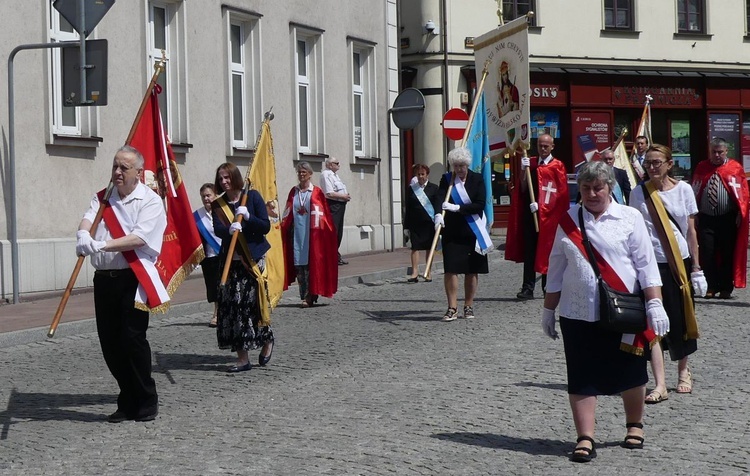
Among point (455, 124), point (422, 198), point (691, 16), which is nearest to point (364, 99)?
point (455, 124)

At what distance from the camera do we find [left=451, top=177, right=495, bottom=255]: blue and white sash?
45.2 feet

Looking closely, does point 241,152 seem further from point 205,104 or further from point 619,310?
point 619,310

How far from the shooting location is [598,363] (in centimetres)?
698

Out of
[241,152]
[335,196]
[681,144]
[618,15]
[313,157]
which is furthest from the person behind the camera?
[681,144]

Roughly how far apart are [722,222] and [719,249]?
314 mm

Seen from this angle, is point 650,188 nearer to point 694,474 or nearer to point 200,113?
point 694,474

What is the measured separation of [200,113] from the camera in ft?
67.6

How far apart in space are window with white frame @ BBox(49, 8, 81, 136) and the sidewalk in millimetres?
1810

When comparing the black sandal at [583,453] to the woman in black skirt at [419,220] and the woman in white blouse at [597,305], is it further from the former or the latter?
the woman in black skirt at [419,220]

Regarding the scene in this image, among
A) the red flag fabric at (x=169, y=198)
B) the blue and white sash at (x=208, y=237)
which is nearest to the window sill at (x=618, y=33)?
the blue and white sash at (x=208, y=237)

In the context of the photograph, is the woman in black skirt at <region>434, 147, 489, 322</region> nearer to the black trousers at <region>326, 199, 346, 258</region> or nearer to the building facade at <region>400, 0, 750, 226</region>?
the black trousers at <region>326, 199, 346, 258</region>

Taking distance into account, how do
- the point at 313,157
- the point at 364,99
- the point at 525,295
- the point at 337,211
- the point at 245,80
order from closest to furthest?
the point at 525,295, the point at 337,211, the point at 245,80, the point at 313,157, the point at 364,99

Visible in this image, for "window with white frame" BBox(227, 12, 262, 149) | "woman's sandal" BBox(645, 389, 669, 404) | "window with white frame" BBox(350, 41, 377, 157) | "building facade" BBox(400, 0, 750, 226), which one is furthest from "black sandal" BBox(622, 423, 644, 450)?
"building facade" BBox(400, 0, 750, 226)

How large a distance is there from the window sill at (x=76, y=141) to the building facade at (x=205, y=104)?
0.06ft
